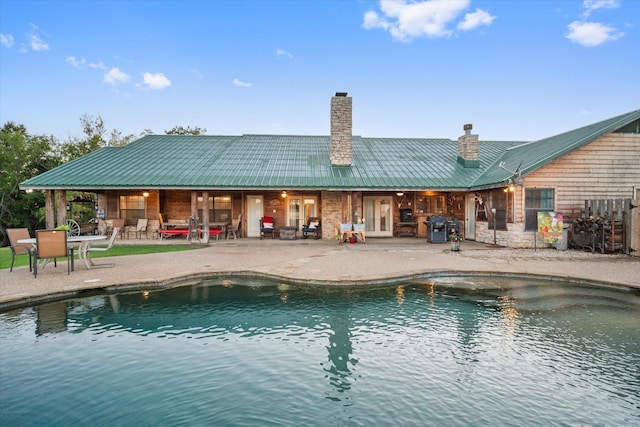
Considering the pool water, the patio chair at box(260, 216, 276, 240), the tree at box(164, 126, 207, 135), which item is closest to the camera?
the pool water

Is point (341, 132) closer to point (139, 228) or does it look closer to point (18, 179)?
point (139, 228)

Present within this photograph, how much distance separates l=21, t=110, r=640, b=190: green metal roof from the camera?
14523 mm

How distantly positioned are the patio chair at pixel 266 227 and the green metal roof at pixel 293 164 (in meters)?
2.44

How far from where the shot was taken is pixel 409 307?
20.8 ft

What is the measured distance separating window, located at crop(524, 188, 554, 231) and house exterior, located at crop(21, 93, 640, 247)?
4cm

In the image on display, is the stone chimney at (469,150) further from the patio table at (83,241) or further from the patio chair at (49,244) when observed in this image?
the patio chair at (49,244)

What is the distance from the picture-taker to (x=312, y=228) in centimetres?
1656

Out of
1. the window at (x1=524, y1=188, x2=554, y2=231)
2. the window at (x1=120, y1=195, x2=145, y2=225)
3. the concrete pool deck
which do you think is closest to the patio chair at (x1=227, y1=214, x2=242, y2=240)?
the concrete pool deck

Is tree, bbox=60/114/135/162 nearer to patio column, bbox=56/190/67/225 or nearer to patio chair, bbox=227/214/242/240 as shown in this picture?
patio column, bbox=56/190/67/225

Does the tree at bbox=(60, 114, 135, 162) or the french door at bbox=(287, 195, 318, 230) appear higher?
the tree at bbox=(60, 114, 135, 162)

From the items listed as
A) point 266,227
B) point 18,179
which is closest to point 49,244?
point 266,227

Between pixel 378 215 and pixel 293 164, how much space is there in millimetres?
4959

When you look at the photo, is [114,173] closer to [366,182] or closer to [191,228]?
[191,228]

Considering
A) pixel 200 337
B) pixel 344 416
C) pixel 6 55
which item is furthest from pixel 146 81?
pixel 344 416
